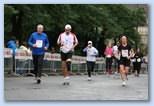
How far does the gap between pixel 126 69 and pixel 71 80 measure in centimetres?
67

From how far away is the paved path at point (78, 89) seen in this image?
22.3 m

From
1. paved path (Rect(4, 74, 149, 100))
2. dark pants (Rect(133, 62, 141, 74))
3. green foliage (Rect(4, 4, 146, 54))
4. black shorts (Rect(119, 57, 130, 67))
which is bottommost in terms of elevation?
paved path (Rect(4, 74, 149, 100))

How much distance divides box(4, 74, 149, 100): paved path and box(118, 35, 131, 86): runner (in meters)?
0.07

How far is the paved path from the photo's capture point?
22266 mm

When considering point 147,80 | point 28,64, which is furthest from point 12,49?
point 147,80

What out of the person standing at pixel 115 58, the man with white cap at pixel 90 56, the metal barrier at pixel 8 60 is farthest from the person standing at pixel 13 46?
the person standing at pixel 115 58

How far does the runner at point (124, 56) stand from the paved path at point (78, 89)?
71 millimetres

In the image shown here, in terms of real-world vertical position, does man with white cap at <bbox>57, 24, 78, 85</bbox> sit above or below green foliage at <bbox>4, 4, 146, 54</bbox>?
below

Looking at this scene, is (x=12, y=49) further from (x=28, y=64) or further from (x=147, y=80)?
(x=147, y=80)

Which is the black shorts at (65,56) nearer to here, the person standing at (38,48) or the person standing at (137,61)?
the person standing at (38,48)

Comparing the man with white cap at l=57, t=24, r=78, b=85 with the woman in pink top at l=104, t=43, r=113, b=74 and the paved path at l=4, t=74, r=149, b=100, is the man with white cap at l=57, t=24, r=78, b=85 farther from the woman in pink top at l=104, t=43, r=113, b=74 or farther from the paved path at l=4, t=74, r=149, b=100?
the woman in pink top at l=104, t=43, r=113, b=74

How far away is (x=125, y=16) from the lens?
22.5 metres

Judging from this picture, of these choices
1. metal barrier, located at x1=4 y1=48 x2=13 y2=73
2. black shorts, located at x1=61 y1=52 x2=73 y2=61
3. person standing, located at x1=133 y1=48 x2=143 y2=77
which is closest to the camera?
metal barrier, located at x1=4 y1=48 x2=13 y2=73

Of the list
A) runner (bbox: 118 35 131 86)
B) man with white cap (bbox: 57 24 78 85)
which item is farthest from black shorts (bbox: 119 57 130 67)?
man with white cap (bbox: 57 24 78 85)
